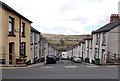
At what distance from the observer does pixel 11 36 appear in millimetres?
27094

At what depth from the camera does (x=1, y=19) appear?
78.9ft

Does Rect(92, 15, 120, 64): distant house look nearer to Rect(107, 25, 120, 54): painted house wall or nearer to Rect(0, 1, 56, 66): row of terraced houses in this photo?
Rect(107, 25, 120, 54): painted house wall

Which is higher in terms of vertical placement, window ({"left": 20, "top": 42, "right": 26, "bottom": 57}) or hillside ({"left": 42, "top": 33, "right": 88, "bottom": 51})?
hillside ({"left": 42, "top": 33, "right": 88, "bottom": 51})

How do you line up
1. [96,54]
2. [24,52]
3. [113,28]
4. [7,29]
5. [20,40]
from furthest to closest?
[96,54] < [113,28] < [24,52] < [20,40] < [7,29]

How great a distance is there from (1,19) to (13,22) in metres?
4.23

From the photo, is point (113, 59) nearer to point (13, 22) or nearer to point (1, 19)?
point (13, 22)

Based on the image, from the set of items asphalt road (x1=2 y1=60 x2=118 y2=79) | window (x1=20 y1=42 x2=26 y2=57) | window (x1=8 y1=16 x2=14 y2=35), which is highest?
window (x1=8 y1=16 x2=14 y2=35)

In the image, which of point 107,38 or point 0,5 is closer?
point 0,5

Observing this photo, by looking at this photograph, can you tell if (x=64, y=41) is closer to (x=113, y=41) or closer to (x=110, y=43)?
(x=113, y=41)

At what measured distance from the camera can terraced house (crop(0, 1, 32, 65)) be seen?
24531 millimetres

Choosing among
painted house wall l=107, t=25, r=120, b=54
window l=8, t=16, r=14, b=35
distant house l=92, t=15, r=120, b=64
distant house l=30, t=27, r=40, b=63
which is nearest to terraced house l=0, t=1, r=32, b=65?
window l=8, t=16, r=14, b=35

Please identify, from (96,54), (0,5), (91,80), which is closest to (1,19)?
(0,5)

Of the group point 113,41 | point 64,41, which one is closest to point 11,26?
point 113,41

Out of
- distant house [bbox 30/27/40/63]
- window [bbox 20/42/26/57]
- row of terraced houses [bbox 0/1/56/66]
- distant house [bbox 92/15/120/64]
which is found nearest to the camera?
row of terraced houses [bbox 0/1/56/66]
